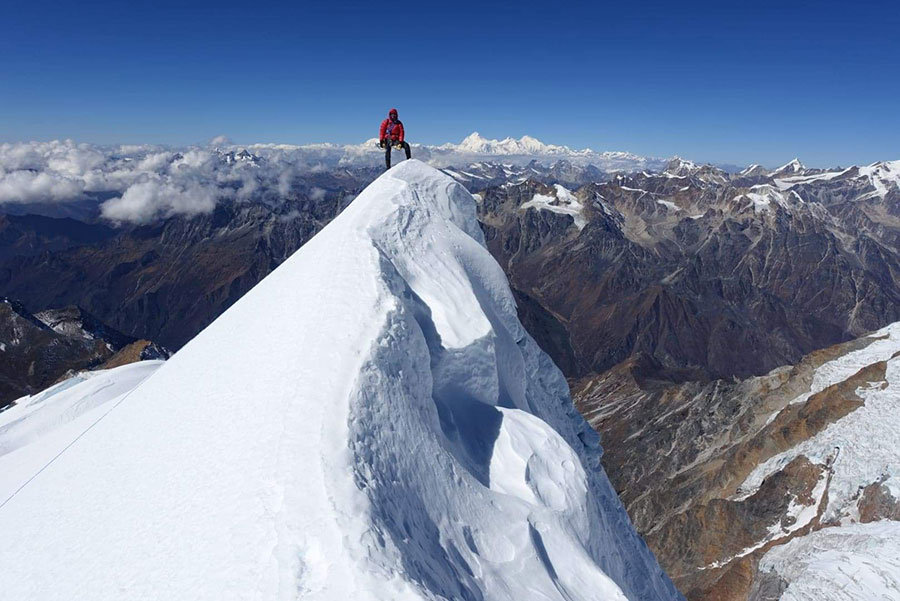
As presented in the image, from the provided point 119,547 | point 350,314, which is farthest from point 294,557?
point 350,314

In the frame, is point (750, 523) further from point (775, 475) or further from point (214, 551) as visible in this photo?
point (214, 551)

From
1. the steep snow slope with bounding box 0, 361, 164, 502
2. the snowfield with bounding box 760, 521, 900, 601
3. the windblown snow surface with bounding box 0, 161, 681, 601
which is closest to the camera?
the windblown snow surface with bounding box 0, 161, 681, 601

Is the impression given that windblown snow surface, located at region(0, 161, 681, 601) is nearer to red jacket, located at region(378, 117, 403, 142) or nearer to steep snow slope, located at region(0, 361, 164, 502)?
steep snow slope, located at region(0, 361, 164, 502)

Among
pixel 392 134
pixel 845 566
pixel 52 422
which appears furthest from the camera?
pixel 845 566

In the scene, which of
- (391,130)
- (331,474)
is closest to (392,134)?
(391,130)

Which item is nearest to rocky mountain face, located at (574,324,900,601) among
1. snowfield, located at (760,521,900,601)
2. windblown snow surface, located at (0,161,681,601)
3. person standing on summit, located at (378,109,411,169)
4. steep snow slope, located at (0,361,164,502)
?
snowfield, located at (760,521,900,601)

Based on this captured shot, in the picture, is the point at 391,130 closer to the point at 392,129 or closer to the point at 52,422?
the point at 392,129
